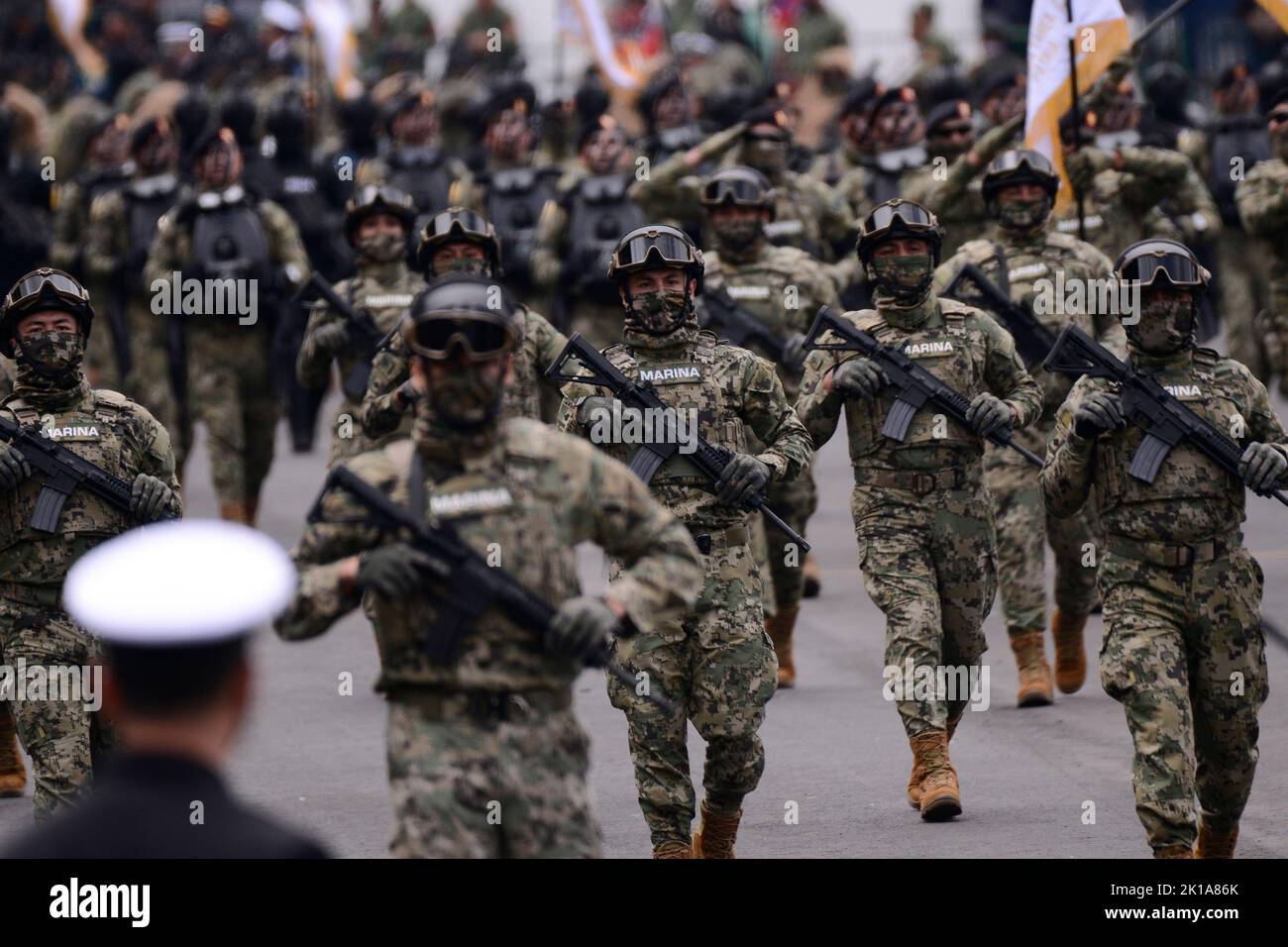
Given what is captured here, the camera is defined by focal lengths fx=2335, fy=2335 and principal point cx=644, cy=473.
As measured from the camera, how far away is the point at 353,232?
1170 centimetres

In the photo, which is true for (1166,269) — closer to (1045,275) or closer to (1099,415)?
(1099,415)

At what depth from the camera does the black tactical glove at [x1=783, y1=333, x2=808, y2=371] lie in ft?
38.4

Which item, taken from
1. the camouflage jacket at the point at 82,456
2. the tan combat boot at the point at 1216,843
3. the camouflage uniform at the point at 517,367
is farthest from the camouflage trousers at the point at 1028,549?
the camouflage jacket at the point at 82,456

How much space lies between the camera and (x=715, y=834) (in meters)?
8.11

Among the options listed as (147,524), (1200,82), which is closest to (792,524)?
(147,524)

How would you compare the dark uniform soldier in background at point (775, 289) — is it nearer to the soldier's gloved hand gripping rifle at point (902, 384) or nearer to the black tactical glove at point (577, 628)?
the soldier's gloved hand gripping rifle at point (902, 384)

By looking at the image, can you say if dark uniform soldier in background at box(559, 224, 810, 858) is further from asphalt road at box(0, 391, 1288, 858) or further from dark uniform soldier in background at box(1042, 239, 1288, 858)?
dark uniform soldier in background at box(1042, 239, 1288, 858)

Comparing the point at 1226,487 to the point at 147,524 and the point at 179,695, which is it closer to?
the point at 147,524

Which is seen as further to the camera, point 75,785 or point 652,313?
point 652,313

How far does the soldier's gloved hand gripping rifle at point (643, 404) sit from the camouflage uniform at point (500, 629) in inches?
86.0

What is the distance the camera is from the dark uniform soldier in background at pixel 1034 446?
34.7 ft
